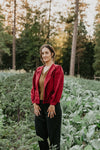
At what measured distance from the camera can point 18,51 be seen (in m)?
27.2

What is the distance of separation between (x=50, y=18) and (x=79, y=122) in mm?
23958

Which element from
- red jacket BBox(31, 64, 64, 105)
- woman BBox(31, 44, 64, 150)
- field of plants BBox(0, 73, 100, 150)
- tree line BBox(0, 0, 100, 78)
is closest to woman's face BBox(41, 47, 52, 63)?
woman BBox(31, 44, 64, 150)

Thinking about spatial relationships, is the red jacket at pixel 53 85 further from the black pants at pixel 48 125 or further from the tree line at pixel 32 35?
the tree line at pixel 32 35

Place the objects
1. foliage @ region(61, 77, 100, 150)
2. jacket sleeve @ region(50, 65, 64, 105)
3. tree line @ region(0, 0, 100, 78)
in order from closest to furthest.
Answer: jacket sleeve @ region(50, 65, 64, 105)
foliage @ region(61, 77, 100, 150)
tree line @ region(0, 0, 100, 78)

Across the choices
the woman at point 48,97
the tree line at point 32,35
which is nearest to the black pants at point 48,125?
the woman at point 48,97

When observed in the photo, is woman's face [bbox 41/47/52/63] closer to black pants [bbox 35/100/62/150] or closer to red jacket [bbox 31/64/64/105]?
red jacket [bbox 31/64/64/105]

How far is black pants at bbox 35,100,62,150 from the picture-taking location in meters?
2.36

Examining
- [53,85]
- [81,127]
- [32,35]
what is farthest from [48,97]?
[32,35]

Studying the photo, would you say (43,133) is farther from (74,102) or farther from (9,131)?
(74,102)

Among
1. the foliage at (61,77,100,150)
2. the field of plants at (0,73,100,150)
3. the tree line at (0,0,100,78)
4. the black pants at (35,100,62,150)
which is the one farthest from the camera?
the tree line at (0,0,100,78)

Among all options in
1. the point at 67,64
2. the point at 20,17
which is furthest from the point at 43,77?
the point at 67,64

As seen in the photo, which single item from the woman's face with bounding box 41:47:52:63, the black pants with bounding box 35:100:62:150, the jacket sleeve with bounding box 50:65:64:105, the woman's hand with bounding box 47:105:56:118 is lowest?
the black pants with bounding box 35:100:62:150

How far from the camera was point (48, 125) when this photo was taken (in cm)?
238

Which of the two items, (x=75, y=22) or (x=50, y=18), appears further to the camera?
(x=50, y=18)
